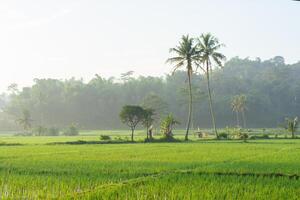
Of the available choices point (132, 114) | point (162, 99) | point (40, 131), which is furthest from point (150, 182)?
point (162, 99)

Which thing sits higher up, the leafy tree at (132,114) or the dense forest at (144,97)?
the dense forest at (144,97)

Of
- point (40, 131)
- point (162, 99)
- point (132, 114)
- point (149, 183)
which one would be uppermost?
point (162, 99)

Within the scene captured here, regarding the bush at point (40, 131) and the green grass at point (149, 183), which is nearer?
the green grass at point (149, 183)

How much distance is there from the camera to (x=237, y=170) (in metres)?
13.9

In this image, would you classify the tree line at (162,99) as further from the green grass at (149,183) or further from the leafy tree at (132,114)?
the green grass at (149,183)

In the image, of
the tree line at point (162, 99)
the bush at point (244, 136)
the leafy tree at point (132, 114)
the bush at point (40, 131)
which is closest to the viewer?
the bush at point (244, 136)

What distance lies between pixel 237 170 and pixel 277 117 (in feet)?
316

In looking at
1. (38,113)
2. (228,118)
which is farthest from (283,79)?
(38,113)

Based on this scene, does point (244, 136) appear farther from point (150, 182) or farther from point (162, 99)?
point (162, 99)

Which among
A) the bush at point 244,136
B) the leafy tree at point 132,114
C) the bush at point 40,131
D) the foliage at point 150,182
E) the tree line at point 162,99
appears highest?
the tree line at point 162,99

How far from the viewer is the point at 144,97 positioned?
345 ft

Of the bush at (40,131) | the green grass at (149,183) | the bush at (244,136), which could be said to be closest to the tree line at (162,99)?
the bush at (40,131)

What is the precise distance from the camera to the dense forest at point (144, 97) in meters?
102

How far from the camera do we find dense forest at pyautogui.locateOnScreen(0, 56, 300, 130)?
336ft
